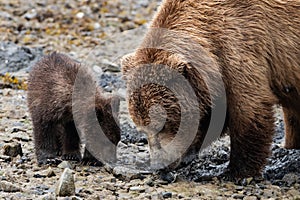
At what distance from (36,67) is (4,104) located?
1640 mm

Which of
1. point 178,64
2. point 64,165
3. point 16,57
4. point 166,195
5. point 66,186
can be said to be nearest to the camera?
point 66,186

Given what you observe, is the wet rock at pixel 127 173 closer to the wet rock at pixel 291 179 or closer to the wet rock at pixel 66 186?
the wet rock at pixel 66 186

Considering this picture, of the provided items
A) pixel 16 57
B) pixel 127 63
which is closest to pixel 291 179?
pixel 127 63

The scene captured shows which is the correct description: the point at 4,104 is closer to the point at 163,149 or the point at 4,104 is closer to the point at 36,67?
the point at 36,67

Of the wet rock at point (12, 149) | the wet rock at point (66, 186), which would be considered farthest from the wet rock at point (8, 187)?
the wet rock at point (12, 149)

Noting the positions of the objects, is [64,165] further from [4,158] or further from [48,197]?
[48,197]

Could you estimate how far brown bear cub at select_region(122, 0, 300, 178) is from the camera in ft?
26.6

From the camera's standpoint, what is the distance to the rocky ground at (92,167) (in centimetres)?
819

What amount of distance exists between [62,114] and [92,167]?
2.60ft

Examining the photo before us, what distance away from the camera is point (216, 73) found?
27.0 ft

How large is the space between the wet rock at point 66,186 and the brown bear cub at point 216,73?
39.6 inches

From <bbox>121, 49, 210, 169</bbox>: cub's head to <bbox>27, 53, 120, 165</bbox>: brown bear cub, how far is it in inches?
41.5

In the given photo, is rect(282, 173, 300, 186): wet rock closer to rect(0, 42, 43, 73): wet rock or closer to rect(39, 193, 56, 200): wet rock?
rect(39, 193, 56, 200): wet rock

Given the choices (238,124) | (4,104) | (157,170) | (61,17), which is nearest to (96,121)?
(157,170)
